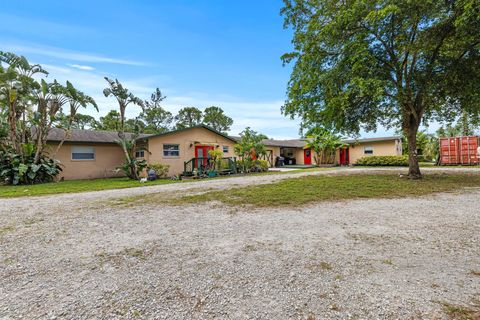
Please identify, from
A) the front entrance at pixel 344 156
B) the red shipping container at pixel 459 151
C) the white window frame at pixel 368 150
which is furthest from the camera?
the front entrance at pixel 344 156

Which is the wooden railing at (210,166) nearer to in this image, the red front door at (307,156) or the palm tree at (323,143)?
the palm tree at (323,143)

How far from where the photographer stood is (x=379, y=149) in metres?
23.3

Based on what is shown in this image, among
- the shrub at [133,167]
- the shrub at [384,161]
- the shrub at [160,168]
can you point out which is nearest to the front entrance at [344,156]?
the shrub at [384,161]

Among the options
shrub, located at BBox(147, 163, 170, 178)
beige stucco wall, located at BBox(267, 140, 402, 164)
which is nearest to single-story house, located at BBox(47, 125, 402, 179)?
shrub, located at BBox(147, 163, 170, 178)

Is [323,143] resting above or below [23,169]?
above

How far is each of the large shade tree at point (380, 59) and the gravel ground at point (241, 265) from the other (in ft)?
19.0

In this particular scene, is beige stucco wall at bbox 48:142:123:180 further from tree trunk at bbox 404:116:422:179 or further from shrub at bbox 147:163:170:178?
tree trunk at bbox 404:116:422:179

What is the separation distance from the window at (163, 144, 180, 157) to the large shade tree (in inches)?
310

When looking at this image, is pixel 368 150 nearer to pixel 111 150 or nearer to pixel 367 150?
pixel 367 150

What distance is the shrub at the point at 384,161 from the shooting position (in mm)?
19641

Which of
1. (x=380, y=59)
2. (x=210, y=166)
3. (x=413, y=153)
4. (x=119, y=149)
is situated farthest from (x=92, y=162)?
(x=413, y=153)

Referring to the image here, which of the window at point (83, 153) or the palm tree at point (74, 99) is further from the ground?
the palm tree at point (74, 99)

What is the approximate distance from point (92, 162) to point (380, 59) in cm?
1666

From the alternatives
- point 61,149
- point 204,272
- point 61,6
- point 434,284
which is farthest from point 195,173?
point 434,284
